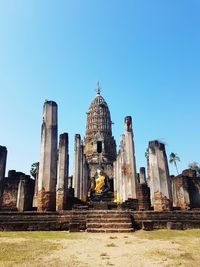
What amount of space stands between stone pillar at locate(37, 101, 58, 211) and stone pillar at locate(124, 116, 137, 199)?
25.5 feet

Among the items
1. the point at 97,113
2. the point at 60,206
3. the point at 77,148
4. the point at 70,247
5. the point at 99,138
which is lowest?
the point at 70,247

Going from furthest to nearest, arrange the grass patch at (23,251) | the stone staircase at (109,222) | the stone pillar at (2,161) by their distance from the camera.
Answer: the stone pillar at (2,161) < the stone staircase at (109,222) < the grass patch at (23,251)

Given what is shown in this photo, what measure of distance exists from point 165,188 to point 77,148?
1352cm

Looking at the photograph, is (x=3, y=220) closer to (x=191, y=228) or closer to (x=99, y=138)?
(x=191, y=228)

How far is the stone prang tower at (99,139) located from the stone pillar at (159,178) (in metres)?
29.0

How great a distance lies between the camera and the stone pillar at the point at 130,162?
20.1 m

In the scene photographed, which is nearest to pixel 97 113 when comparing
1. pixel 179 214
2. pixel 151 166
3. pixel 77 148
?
pixel 77 148

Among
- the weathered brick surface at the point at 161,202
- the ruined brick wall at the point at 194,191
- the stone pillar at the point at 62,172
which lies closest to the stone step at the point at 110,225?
the weathered brick surface at the point at 161,202

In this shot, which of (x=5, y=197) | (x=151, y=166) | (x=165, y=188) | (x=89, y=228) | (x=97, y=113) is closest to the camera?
(x=89, y=228)

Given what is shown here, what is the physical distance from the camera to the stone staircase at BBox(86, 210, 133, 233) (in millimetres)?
10391

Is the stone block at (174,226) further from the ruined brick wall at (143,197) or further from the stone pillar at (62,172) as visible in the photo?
the stone pillar at (62,172)

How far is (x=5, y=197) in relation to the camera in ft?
76.8

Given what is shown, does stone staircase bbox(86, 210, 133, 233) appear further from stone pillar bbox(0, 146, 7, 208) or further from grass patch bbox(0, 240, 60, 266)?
stone pillar bbox(0, 146, 7, 208)

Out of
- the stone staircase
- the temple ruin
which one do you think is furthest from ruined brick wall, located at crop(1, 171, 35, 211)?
the stone staircase
